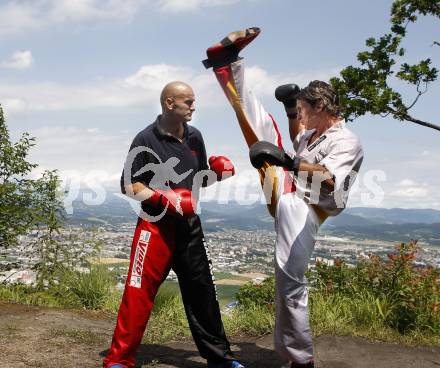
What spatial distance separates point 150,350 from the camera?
472cm

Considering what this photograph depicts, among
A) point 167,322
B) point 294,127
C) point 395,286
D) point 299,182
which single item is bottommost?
point 167,322

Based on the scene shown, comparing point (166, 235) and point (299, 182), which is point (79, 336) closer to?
point (166, 235)

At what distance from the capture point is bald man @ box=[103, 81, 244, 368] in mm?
3713

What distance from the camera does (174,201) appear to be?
3.62 meters

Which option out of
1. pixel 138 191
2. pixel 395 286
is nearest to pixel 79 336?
pixel 138 191

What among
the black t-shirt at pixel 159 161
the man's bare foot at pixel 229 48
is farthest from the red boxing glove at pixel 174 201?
the man's bare foot at pixel 229 48

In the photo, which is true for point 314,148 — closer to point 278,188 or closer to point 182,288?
point 278,188

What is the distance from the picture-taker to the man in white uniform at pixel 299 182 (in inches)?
132

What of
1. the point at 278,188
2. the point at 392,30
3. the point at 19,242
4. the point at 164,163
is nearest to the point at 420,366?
the point at 278,188

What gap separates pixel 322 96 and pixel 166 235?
1478 millimetres

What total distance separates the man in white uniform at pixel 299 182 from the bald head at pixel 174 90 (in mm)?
243

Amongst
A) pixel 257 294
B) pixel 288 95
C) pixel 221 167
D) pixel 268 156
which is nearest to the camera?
pixel 268 156

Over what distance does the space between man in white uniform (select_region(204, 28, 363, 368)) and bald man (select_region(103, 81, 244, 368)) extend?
0.43 metres

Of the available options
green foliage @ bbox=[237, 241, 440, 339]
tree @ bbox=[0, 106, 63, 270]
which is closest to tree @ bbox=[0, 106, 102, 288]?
tree @ bbox=[0, 106, 63, 270]
